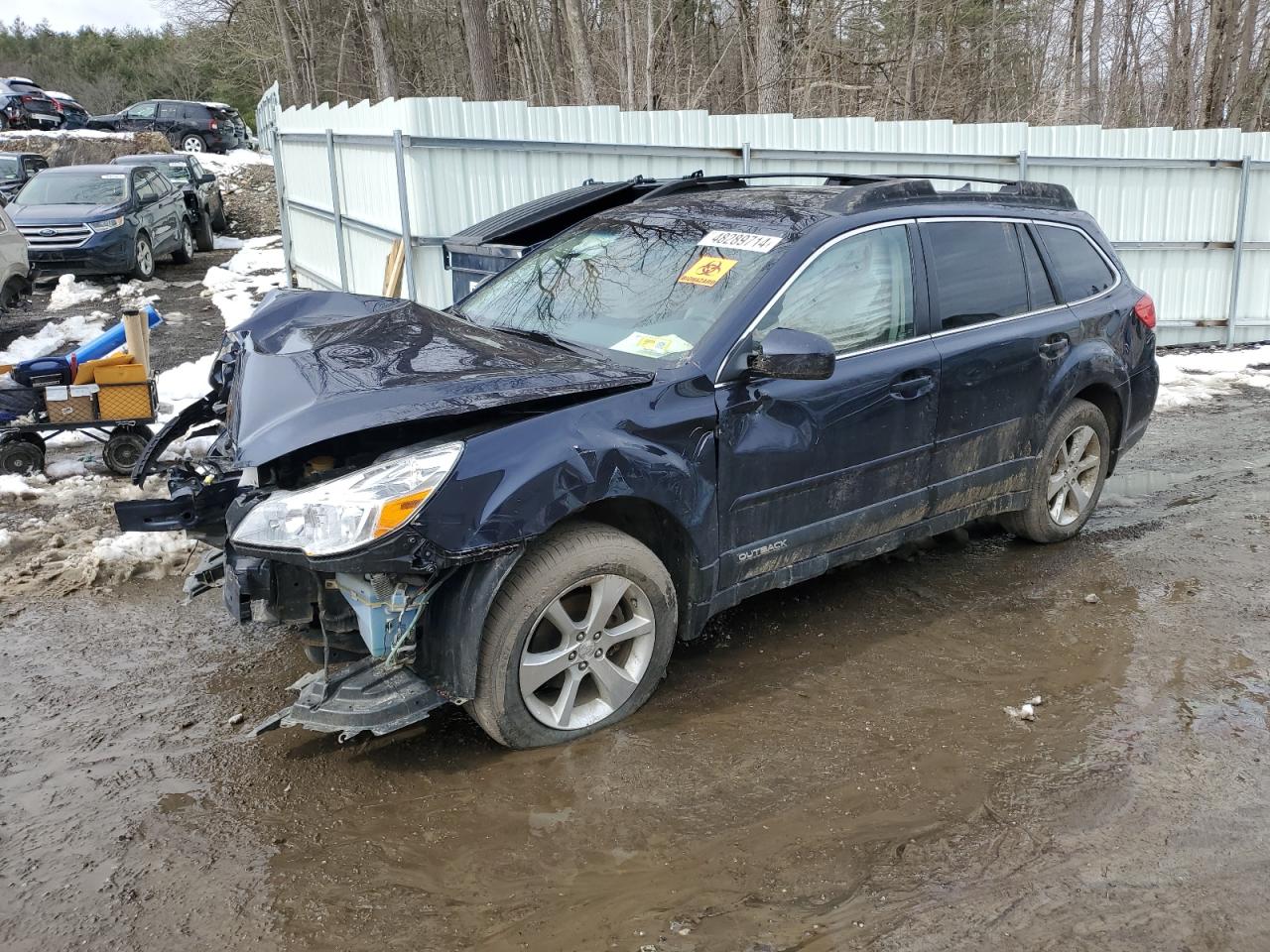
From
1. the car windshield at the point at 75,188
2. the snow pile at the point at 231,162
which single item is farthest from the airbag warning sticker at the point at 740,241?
the snow pile at the point at 231,162

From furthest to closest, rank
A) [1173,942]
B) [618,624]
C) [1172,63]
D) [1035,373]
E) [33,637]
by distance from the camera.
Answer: [1172,63] → [1035,373] → [33,637] → [618,624] → [1173,942]

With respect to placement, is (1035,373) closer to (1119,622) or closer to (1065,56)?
(1119,622)

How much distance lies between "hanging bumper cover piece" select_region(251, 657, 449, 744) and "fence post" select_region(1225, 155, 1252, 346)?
1155 centimetres

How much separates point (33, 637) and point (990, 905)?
4.01 m

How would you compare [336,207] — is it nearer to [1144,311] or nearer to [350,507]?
[1144,311]

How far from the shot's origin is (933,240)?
189 inches

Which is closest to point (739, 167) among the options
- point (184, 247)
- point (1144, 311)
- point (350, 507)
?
point (1144, 311)

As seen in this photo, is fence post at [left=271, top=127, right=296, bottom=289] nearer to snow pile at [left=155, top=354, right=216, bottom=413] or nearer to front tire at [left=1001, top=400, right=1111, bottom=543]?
snow pile at [left=155, top=354, right=216, bottom=413]

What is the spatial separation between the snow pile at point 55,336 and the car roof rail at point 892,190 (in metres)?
8.01

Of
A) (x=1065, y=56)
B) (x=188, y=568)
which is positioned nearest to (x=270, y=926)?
(x=188, y=568)

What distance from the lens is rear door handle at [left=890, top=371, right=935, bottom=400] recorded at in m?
4.52

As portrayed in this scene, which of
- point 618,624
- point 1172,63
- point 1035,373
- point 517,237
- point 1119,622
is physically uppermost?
point 1172,63

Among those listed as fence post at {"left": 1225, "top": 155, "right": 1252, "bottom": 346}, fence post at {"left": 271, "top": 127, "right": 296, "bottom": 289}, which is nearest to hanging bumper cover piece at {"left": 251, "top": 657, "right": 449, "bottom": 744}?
fence post at {"left": 1225, "top": 155, "right": 1252, "bottom": 346}

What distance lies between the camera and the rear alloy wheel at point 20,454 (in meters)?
6.91
